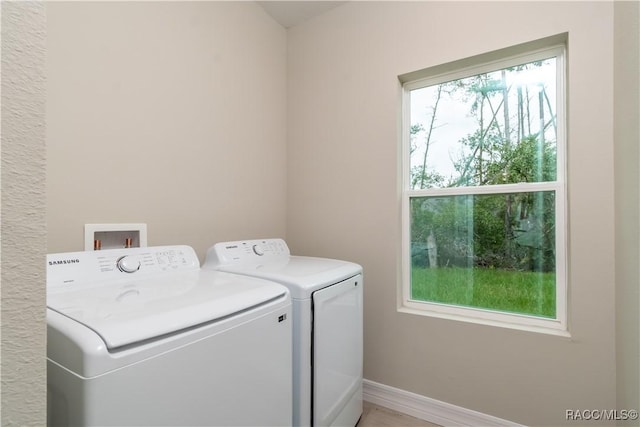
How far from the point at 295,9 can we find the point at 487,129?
1.53 m

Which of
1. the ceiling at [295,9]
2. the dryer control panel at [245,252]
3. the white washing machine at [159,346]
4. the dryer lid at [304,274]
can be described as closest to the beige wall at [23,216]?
the white washing machine at [159,346]

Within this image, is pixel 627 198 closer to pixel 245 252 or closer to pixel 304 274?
pixel 304 274

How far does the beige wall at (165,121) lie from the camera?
47.0 inches

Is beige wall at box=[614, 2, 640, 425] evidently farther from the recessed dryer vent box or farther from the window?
the recessed dryer vent box

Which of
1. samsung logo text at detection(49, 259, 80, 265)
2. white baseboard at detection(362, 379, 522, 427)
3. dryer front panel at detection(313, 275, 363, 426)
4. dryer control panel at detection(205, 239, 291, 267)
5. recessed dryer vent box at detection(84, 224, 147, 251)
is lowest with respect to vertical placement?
white baseboard at detection(362, 379, 522, 427)

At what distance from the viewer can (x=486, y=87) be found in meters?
1.74

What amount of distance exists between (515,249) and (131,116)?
2050mm

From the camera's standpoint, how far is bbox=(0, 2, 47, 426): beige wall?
1.31ft

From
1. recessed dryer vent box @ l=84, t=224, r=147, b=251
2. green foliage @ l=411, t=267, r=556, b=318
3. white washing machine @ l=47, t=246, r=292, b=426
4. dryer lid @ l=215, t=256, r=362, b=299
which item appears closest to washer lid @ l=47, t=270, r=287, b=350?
white washing machine @ l=47, t=246, r=292, b=426

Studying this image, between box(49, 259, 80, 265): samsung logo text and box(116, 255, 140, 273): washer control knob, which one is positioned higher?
box(49, 259, 80, 265): samsung logo text

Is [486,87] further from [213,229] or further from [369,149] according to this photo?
[213,229]

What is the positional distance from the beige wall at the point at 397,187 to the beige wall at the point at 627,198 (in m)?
0.06

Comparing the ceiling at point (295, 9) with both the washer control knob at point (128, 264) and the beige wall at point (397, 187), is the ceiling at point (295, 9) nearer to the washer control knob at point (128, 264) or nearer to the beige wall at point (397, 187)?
the beige wall at point (397, 187)

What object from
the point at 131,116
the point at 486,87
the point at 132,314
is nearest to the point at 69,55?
the point at 131,116
